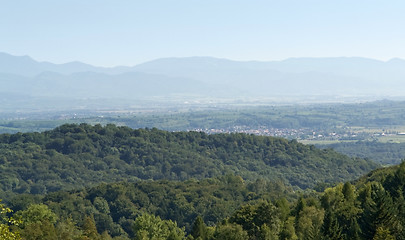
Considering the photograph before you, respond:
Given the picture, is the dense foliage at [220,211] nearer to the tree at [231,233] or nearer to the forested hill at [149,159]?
the tree at [231,233]

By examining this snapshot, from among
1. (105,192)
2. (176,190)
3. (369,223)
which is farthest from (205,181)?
(369,223)

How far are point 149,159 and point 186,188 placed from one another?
175 ft

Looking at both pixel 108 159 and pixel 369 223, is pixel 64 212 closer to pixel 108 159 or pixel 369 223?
pixel 369 223

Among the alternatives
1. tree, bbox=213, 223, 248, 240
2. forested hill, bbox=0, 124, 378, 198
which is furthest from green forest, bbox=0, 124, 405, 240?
forested hill, bbox=0, 124, 378, 198

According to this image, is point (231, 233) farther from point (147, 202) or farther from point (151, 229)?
point (147, 202)

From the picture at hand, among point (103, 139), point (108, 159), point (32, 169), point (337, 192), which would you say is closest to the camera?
point (337, 192)

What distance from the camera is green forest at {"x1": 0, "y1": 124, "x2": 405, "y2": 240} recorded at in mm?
54000

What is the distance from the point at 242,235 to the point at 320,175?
9097 cm

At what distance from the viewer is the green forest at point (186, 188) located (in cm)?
5400

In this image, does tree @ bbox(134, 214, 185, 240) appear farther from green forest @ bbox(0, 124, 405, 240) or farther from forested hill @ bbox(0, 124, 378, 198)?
forested hill @ bbox(0, 124, 378, 198)

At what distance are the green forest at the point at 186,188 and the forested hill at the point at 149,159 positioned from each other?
32 cm

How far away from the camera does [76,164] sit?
143m

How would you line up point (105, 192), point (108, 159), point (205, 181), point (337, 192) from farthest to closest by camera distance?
point (108, 159) → point (205, 181) → point (105, 192) → point (337, 192)

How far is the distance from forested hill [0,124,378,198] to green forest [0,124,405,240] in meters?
0.32
